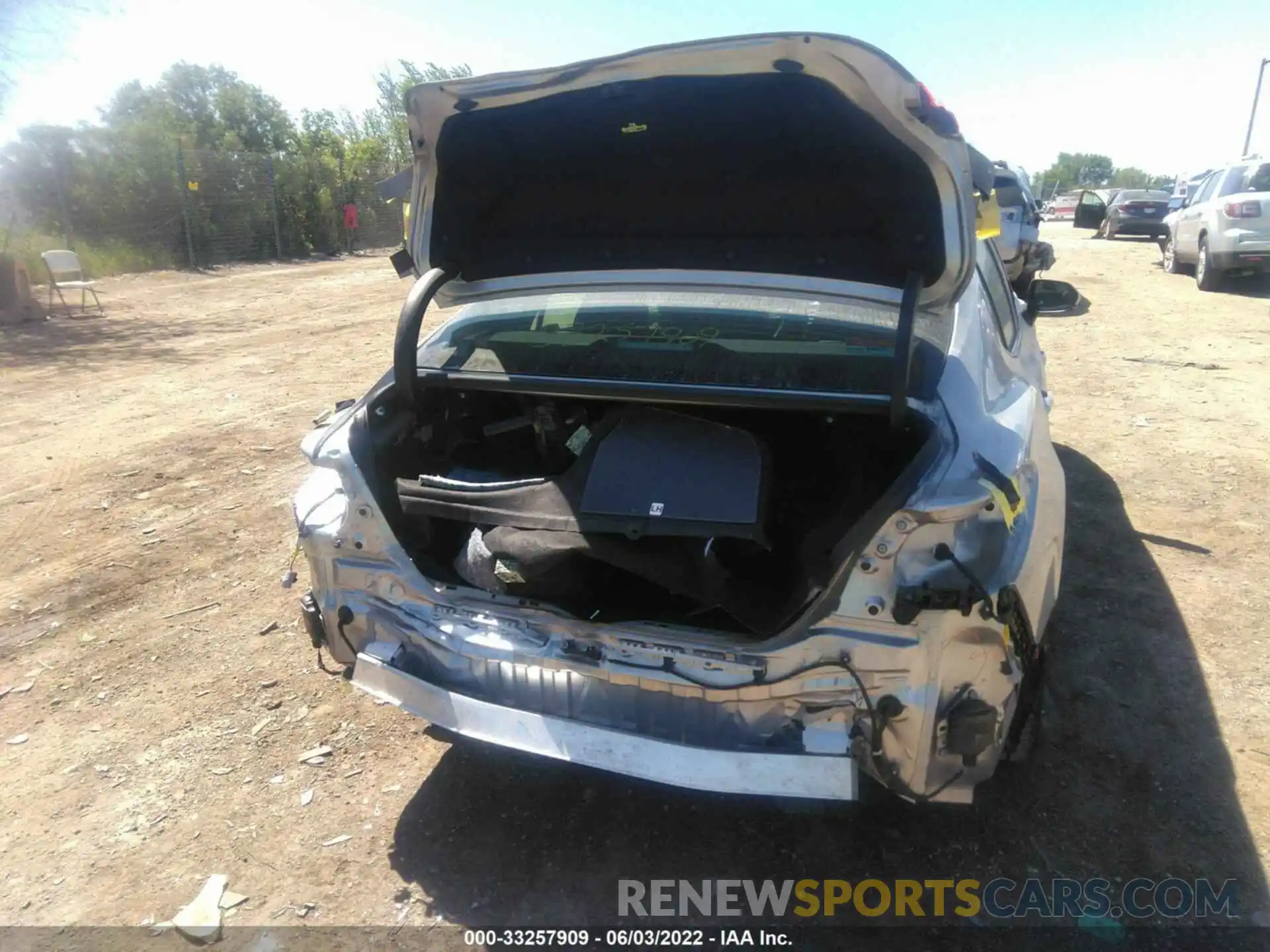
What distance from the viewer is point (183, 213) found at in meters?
18.0

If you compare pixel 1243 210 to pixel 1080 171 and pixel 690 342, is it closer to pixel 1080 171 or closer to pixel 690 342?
pixel 690 342

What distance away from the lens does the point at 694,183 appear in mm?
2691

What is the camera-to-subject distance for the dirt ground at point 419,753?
7.91 ft

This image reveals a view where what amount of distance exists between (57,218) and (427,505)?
18.8 m

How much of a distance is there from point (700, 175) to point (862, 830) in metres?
2.08

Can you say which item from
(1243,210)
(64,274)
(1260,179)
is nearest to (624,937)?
(1243,210)

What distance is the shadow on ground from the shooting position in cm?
235

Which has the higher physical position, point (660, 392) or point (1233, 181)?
point (1233, 181)

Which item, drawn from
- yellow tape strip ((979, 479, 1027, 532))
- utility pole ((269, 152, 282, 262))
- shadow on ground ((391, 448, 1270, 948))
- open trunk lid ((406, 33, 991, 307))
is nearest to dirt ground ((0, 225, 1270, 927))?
shadow on ground ((391, 448, 1270, 948))

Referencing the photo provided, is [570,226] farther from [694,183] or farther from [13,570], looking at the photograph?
[13,570]

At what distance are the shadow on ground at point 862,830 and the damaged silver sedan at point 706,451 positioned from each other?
388mm

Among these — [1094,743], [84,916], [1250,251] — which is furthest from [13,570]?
[1250,251]

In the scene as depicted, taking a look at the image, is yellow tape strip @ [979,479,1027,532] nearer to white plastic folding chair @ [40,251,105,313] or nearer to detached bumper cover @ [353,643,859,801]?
detached bumper cover @ [353,643,859,801]

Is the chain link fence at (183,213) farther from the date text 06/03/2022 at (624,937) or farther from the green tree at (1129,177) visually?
the green tree at (1129,177)
